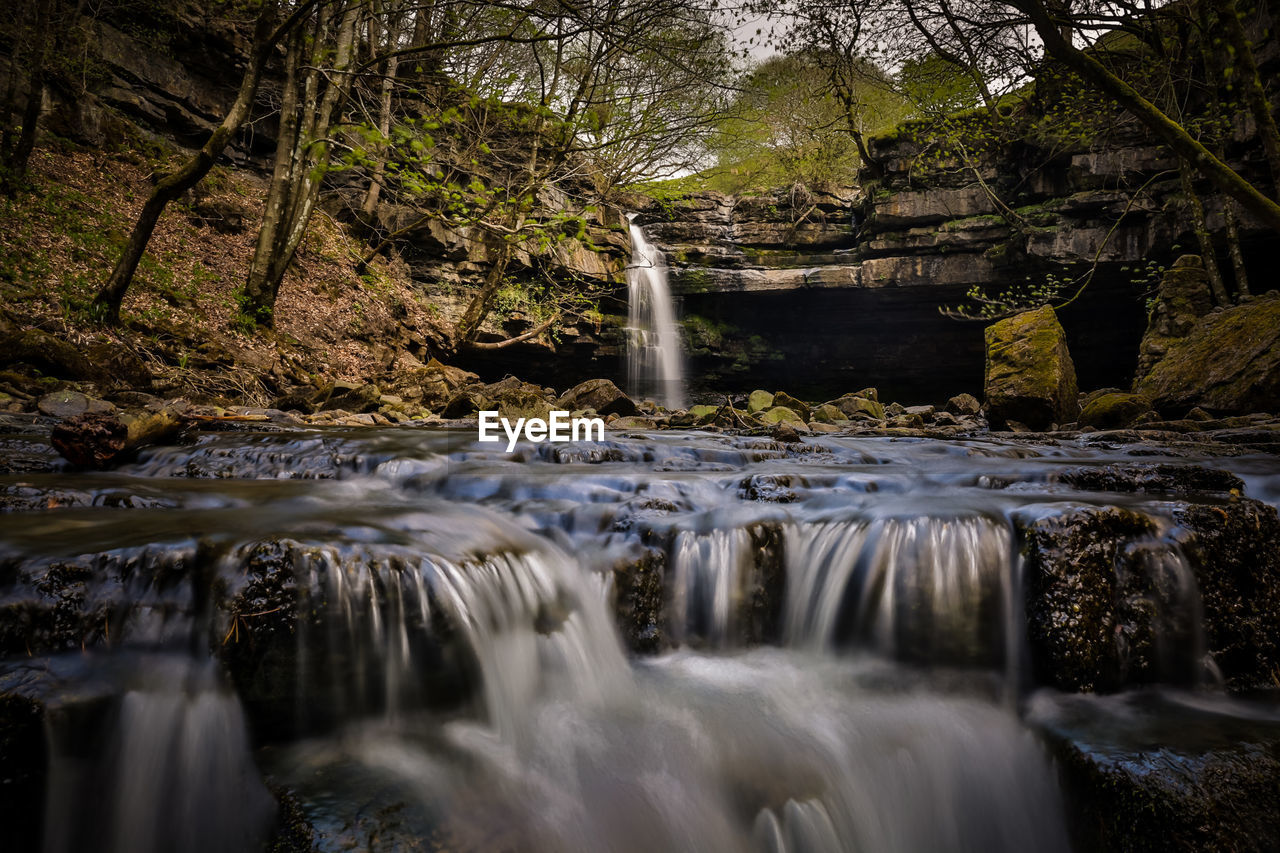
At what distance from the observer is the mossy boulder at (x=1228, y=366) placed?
25.2 feet

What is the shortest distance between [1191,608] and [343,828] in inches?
127

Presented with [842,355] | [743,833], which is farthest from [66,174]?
[842,355]

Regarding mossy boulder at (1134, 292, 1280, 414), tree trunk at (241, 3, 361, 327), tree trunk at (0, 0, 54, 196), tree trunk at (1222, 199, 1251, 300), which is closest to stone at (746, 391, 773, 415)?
mossy boulder at (1134, 292, 1280, 414)

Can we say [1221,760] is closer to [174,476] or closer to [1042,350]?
[174,476]

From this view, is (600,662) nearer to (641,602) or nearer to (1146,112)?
(641,602)

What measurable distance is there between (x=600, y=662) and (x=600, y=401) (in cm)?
816

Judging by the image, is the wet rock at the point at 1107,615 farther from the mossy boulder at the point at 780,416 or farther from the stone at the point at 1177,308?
the stone at the point at 1177,308

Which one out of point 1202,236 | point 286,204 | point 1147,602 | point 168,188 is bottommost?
point 1147,602

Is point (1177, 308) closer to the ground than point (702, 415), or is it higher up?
higher up

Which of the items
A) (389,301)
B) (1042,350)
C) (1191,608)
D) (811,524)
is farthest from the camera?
(389,301)

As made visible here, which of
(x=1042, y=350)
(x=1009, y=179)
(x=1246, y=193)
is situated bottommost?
(x=1042, y=350)

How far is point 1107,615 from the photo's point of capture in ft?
8.14

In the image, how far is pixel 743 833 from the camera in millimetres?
2053

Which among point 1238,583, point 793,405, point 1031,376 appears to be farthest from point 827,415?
point 1238,583
